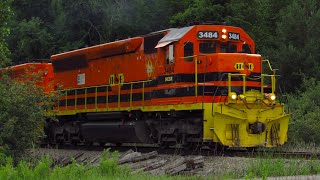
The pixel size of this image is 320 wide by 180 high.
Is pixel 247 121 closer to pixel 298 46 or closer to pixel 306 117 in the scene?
pixel 306 117

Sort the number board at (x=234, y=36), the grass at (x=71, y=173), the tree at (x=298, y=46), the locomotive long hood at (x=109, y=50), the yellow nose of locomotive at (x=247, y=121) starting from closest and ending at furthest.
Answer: the grass at (x=71, y=173)
the yellow nose of locomotive at (x=247, y=121)
the number board at (x=234, y=36)
the locomotive long hood at (x=109, y=50)
the tree at (x=298, y=46)

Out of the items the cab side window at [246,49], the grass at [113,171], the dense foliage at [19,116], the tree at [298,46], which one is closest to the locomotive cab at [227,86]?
the cab side window at [246,49]

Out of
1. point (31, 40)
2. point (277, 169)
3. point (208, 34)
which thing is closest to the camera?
point (277, 169)

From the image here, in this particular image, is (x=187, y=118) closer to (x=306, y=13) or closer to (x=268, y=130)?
(x=268, y=130)

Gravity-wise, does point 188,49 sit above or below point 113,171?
above

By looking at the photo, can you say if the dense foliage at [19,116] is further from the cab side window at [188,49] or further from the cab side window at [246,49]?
the cab side window at [246,49]

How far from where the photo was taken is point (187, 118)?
15141 mm

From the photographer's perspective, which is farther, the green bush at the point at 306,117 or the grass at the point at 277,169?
the green bush at the point at 306,117

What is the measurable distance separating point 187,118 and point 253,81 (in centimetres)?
217

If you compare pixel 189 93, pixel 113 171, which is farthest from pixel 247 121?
pixel 113 171

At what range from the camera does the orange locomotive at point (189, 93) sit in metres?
14.5

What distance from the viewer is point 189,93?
1488 centimetres

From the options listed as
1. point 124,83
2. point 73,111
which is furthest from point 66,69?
point 124,83

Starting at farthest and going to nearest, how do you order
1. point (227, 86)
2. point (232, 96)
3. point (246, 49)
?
1. point (246, 49)
2. point (227, 86)
3. point (232, 96)
